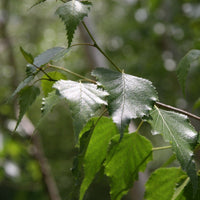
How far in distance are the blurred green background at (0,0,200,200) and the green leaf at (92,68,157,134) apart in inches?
5.8

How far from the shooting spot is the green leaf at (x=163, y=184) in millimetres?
434

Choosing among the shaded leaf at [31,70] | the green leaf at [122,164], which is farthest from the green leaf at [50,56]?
the green leaf at [122,164]

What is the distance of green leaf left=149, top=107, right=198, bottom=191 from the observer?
1.06 feet

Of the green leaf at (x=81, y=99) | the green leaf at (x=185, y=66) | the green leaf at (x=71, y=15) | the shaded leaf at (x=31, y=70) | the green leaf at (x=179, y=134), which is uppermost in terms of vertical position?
the green leaf at (x=71, y=15)

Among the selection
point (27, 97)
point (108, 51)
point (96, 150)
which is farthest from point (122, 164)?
point (108, 51)

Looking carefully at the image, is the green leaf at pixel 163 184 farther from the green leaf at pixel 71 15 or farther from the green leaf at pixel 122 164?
the green leaf at pixel 71 15

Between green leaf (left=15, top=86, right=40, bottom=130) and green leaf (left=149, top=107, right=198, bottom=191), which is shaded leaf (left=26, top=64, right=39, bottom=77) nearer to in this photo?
green leaf (left=15, top=86, right=40, bottom=130)

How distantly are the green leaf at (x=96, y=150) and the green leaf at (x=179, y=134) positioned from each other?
0.07m

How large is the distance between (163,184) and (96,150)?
0.11 meters

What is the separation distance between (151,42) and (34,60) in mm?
2472

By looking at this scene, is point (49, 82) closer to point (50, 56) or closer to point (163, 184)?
point (50, 56)

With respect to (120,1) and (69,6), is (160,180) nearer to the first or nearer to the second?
(69,6)

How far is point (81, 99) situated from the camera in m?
0.32

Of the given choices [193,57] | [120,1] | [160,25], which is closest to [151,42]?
[160,25]
